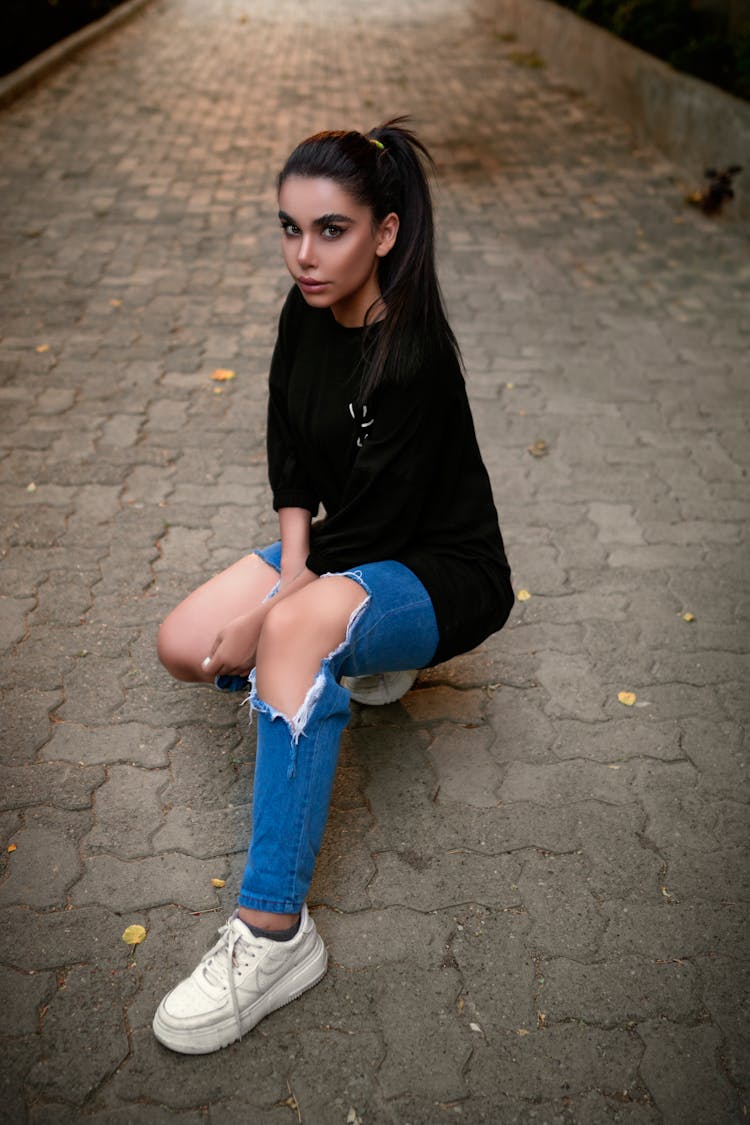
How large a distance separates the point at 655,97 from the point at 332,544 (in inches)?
326

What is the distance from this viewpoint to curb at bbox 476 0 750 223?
287 inches

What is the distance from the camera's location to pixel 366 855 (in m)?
2.37

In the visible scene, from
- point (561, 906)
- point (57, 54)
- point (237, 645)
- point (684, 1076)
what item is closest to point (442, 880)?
point (561, 906)

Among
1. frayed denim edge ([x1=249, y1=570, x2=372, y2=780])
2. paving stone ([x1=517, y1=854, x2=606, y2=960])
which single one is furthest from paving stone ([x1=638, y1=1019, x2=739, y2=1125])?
frayed denim edge ([x1=249, y1=570, x2=372, y2=780])

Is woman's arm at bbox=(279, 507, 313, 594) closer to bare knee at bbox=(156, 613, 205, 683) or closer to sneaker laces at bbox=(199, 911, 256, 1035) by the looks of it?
bare knee at bbox=(156, 613, 205, 683)

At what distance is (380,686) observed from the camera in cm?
270

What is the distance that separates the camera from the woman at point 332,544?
1978 mm

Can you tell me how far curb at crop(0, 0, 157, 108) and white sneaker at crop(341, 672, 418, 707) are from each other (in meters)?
8.98

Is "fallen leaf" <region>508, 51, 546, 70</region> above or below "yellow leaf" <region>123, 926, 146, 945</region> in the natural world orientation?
above

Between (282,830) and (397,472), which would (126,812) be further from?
(397,472)

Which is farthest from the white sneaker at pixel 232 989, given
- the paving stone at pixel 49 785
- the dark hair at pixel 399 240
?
the dark hair at pixel 399 240

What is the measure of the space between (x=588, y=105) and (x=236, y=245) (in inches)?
Answer: 236

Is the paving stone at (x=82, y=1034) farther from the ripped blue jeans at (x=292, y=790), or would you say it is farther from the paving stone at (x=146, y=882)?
the ripped blue jeans at (x=292, y=790)

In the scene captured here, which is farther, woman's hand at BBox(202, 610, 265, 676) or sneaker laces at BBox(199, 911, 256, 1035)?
woman's hand at BBox(202, 610, 265, 676)
